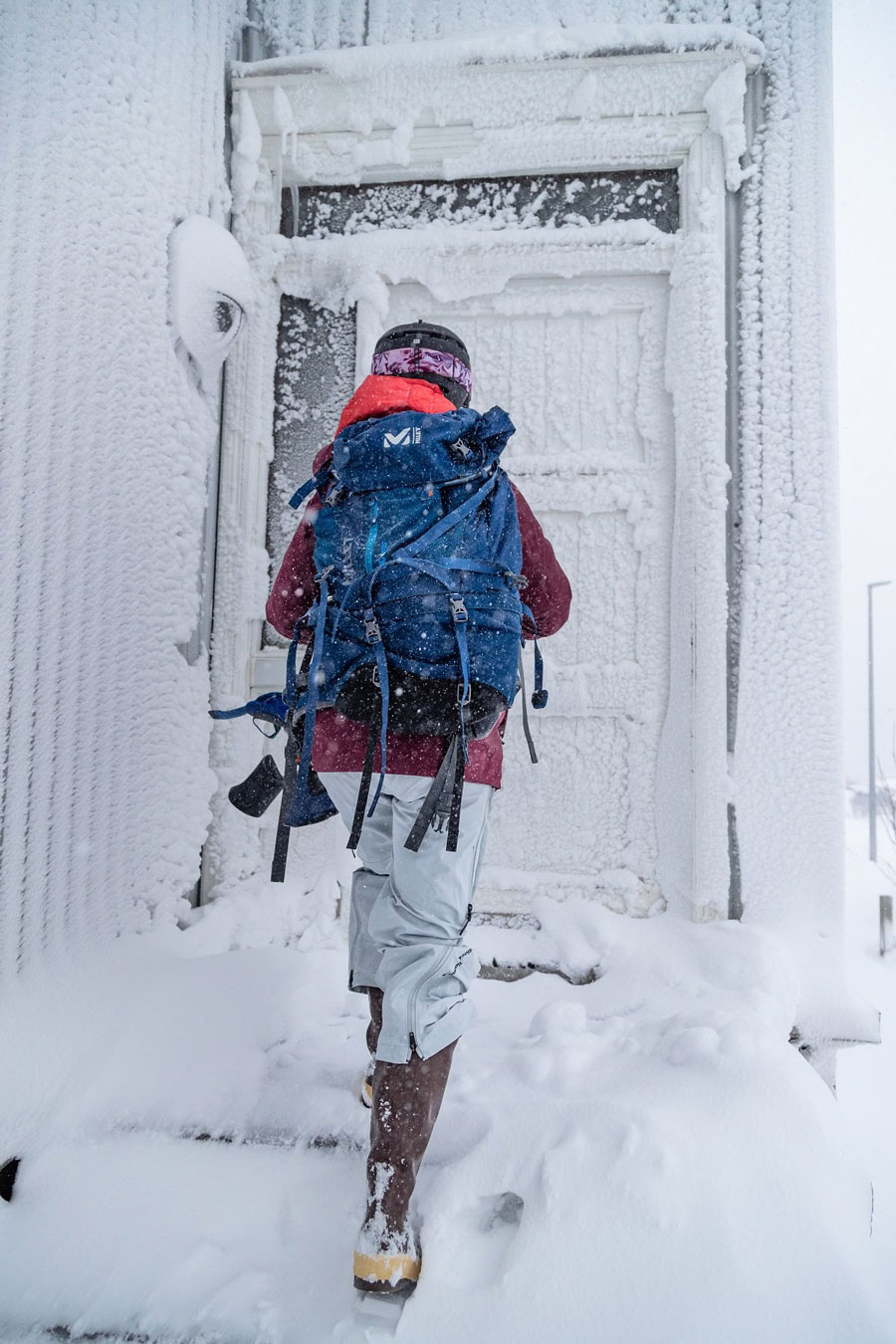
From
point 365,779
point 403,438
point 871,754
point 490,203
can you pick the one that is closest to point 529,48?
point 490,203

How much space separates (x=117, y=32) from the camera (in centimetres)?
216

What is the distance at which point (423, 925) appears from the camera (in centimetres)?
133

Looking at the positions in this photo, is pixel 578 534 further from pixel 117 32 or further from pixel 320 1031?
pixel 117 32

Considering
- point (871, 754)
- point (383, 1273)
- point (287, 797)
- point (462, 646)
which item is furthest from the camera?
point (871, 754)

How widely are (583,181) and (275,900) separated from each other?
2.61 meters

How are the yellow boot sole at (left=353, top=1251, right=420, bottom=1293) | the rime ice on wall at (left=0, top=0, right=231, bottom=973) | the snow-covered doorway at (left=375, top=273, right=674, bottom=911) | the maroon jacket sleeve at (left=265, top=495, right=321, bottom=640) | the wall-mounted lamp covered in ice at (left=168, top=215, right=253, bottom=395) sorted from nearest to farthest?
the yellow boot sole at (left=353, top=1251, right=420, bottom=1293) → the maroon jacket sleeve at (left=265, top=495, right=321, bottom=640) → the rime ice on wall at (left=0, top=0, right=231, bottom=973) → the wall-mounted lamp covered in ice at (left=168, top=215, right=253, bottom=395) → the snow-covered doorway at (left=375, top=273, right=674, bottom=911)

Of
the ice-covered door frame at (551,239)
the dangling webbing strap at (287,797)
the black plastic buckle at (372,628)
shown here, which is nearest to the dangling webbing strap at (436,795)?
the black plastic buckle at (372,628)

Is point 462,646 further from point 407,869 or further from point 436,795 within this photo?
point 407,869

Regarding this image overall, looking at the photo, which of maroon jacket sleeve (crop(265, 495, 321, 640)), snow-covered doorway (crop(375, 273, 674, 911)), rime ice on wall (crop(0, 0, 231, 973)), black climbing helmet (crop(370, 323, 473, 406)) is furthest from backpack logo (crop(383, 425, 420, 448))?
snow-covered doorway (crop(375, 273, 674, 911))

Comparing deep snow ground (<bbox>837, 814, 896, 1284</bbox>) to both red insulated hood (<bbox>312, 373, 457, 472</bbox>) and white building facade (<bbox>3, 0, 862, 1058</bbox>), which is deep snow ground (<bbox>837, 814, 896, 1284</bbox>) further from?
red insulated hood (<bbox>312, 373, 457, 472</bbox>)

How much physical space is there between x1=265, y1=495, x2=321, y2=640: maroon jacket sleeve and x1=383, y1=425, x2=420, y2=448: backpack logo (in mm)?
335

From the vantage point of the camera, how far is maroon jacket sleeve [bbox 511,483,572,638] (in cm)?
152

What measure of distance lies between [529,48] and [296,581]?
6.81 feet

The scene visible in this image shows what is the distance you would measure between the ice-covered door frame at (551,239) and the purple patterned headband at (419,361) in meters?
1.16
